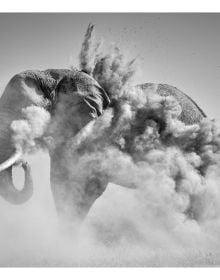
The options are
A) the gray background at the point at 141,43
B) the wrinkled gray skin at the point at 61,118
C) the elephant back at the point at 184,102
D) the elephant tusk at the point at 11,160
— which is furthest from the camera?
the elephant back at the point at 184,102

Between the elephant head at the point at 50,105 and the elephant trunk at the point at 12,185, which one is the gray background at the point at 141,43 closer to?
the elephant head at the point at 50,105

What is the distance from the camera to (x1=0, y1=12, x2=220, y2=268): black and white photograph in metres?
5.99

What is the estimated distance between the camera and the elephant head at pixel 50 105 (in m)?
5.63

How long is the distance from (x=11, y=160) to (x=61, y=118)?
73cm

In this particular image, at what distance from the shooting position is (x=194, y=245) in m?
6.16

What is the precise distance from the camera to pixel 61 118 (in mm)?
5992

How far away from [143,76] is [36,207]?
1791 mm

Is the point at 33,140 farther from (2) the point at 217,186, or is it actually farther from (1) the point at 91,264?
(2) the point at 217,186

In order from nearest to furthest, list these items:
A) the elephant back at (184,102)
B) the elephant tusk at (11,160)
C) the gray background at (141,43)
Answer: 1. the elephant tusk at (11,160)
2. the gray background at (141,43)
3. the elephant back at (184,102)

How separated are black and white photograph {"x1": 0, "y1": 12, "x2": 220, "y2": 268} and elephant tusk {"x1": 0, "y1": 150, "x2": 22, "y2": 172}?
0.72ft

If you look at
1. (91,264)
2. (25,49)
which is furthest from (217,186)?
(25,49)

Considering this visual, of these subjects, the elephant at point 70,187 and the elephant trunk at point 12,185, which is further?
the elephant at point 70,187

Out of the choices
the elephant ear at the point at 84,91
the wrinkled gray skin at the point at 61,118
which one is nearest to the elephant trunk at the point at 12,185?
the wrinkled gray skin at the point at 61,118

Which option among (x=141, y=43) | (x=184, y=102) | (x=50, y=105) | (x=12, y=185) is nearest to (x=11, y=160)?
(x=12, y=185)
